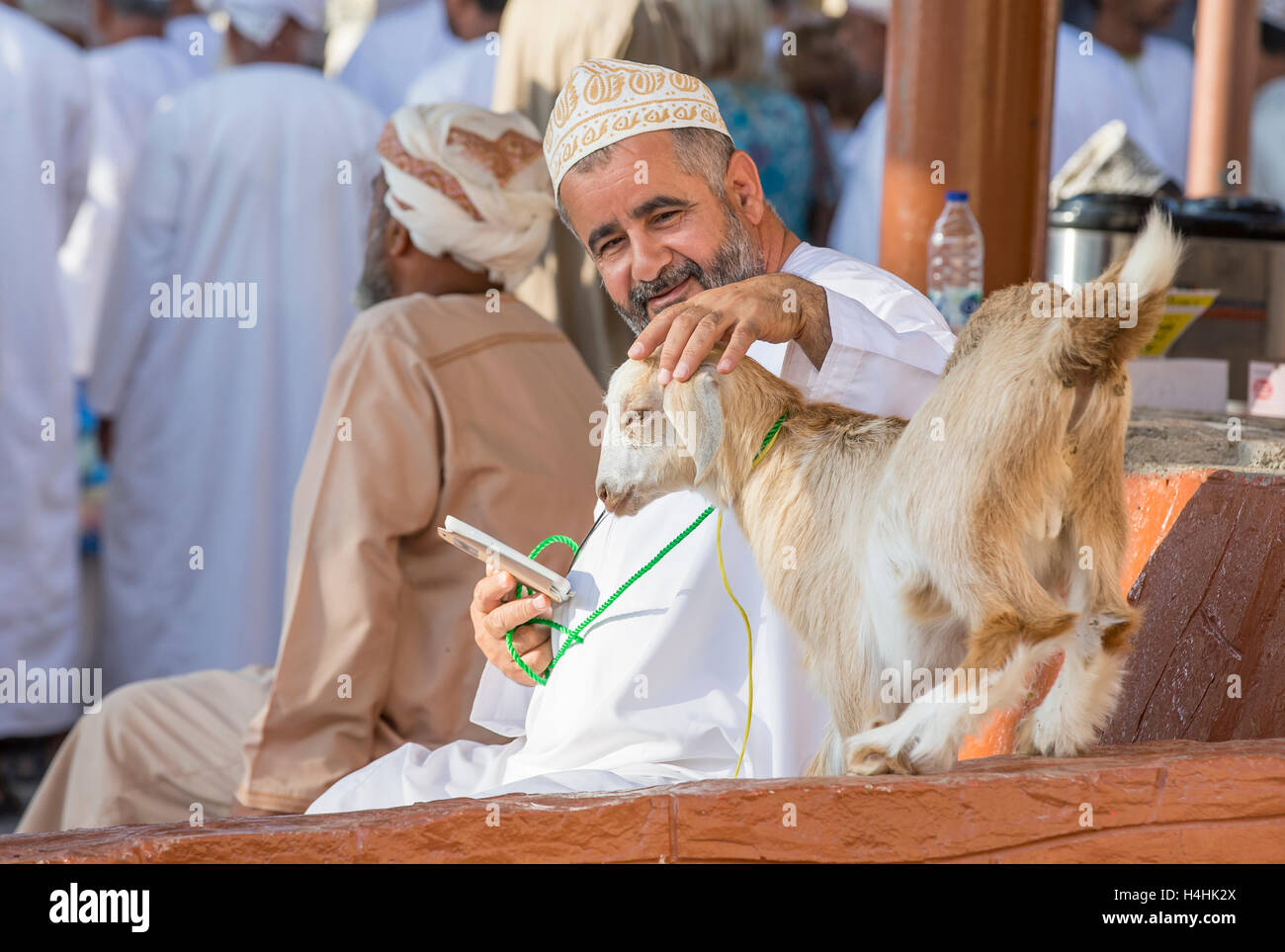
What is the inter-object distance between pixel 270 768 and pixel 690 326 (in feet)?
6.82

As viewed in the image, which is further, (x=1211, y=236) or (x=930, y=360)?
(x=1211, y=236)

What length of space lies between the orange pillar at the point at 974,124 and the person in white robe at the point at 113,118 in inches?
189

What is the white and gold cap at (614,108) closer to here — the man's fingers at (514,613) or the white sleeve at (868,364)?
the white sleeve at (868,364)

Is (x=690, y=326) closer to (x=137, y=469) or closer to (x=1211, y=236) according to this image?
(x=1211, y=236)

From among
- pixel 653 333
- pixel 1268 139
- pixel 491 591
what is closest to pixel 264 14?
pixel 491 591

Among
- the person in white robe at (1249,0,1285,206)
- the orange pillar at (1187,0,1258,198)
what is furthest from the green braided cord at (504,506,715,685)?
the person in white robe at (1249,0,1285,206)

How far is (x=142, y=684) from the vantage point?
157 inches

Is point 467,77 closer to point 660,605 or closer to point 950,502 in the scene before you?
point 660,605

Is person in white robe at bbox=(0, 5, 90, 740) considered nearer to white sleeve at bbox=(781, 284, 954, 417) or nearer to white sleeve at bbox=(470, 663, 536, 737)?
white sleeve at bbox=(470, 663, 536, 737)

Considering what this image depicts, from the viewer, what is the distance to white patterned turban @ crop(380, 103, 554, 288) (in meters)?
4.04

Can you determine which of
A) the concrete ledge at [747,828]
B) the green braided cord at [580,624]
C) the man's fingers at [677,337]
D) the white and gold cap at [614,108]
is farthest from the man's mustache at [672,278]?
the concrete ledge at [747,828]

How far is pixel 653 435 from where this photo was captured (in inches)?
83.7

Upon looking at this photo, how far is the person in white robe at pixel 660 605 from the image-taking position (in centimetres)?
258
